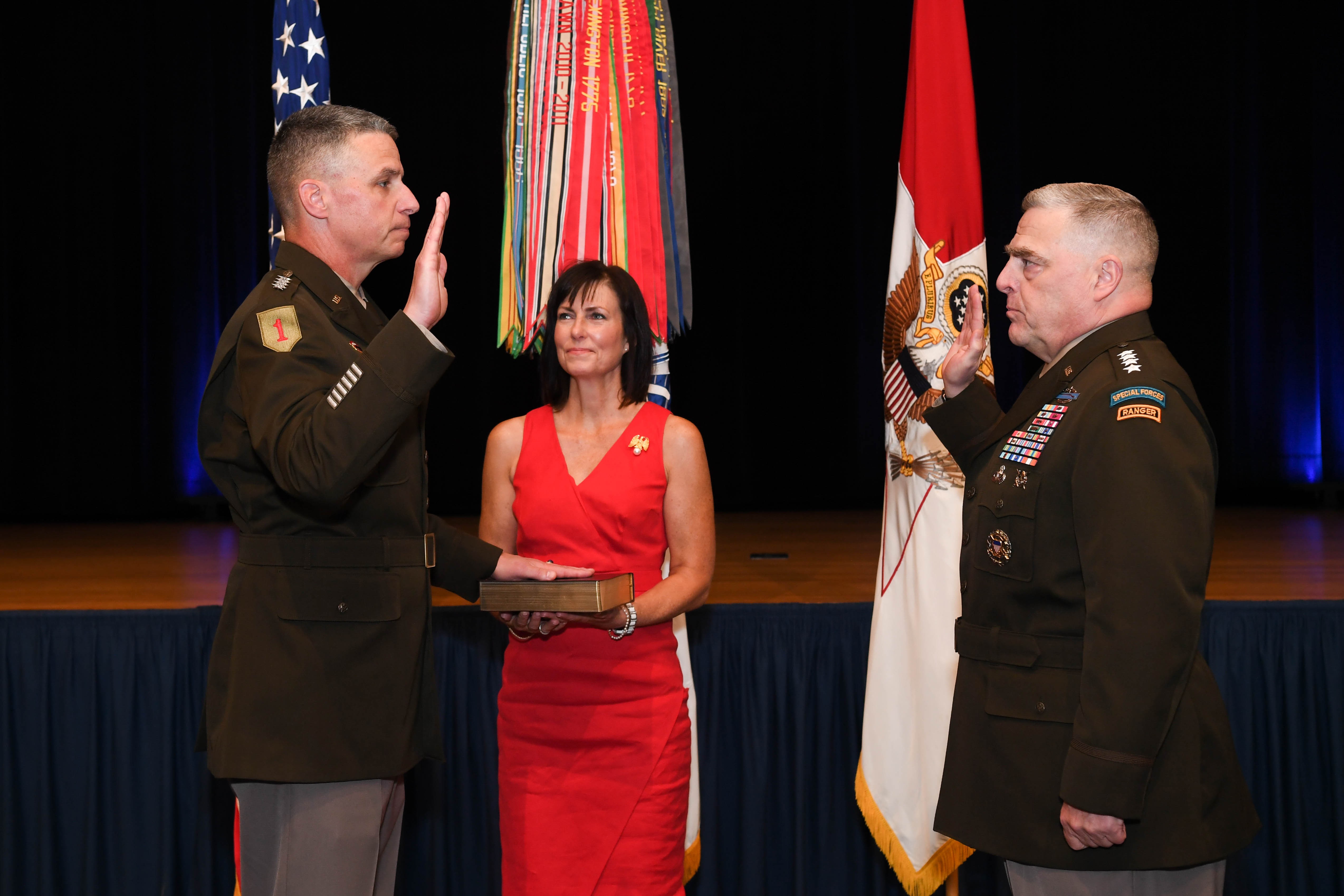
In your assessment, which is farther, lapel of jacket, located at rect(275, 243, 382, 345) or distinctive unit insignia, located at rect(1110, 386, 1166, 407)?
lapel of jacket, located at rect(275, 243, 382, 345)

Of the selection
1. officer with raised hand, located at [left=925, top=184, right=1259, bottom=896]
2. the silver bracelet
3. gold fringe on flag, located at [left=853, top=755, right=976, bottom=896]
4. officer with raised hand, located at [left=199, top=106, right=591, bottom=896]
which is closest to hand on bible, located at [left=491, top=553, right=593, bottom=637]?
the silver bracelet

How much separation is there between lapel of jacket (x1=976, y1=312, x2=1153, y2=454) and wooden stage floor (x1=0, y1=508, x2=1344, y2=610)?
1.59m

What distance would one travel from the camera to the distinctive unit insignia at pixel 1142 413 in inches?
55.4

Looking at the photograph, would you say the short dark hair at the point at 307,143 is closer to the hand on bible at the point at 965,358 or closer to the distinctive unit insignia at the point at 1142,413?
the hand on bible at the point at 965,358

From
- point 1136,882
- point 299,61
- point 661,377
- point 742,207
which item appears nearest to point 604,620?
point 661,377

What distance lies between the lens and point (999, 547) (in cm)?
157

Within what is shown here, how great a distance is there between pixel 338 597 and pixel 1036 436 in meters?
1.06

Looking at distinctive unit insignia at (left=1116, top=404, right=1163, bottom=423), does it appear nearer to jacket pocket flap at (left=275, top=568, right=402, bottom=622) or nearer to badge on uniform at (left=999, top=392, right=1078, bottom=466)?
badge on uniform at (left=999, top=392, right=1078, bottom=466)

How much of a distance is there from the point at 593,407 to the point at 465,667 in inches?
42.7

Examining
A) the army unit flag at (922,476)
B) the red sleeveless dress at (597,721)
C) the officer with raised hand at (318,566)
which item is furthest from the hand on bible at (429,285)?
the army unit flag at (922,476)

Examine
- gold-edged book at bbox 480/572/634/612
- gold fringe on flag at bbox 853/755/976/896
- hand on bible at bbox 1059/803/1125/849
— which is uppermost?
gold-edged book at bbox 480/572/634/612

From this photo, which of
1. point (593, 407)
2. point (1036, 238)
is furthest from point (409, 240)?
point (1036, 238)

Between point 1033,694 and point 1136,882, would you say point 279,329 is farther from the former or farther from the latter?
point 1136,882

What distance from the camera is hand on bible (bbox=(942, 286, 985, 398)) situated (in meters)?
1.80
